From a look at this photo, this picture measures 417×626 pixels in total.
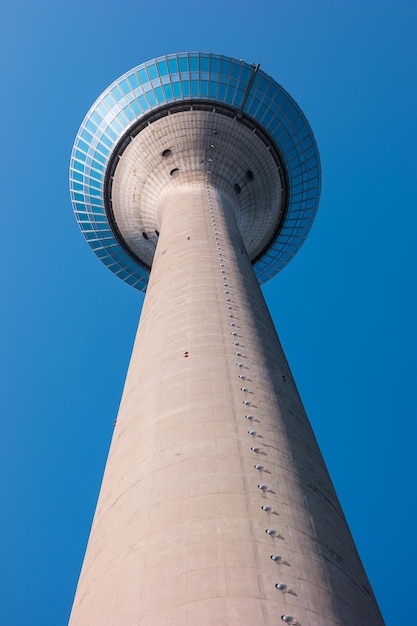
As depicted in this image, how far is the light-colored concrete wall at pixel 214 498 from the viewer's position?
9758 millimetres

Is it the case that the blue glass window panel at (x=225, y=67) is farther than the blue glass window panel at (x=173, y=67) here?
Yes

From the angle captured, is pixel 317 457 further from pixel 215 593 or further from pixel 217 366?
pixel 215 593

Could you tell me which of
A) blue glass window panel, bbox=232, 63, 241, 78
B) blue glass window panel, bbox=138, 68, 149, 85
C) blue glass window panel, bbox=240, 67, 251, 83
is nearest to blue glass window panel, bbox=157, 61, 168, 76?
blue glass window panel, bbox=138, 68, 149, 85

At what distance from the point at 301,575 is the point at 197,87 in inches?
1269

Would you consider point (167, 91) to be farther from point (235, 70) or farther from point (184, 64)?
point (235, 70)

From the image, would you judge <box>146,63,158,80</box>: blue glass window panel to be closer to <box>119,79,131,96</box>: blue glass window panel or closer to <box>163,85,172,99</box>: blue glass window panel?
<box>163,85,172,99</box>: blue glass window panel

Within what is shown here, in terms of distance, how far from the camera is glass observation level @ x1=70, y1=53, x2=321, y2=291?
35406 mm

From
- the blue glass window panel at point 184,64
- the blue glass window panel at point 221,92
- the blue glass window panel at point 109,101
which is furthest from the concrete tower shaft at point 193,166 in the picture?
the blue glass window panel at point 109,101

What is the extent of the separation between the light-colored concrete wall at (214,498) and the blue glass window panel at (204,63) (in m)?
21.7

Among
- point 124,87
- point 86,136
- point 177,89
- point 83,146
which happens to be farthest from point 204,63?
point 83,146

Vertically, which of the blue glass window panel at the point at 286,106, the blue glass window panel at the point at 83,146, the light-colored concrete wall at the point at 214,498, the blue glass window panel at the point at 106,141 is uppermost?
the blue glass window panel at the point at 286,106

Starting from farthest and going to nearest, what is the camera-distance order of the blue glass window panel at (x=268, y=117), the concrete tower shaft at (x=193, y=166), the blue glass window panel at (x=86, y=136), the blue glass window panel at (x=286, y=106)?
the blue glass window panel at (x=86, y=136) → the blue glass window panel at (x=286, y=106) → the blue glass window panel at (x=268, y=117) → the concrete tower shaft at (x=193, y=166)

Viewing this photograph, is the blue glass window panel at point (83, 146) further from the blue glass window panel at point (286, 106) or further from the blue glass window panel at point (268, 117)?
the blue glass window panel at point (286, 106)

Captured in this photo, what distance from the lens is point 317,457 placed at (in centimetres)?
1540
